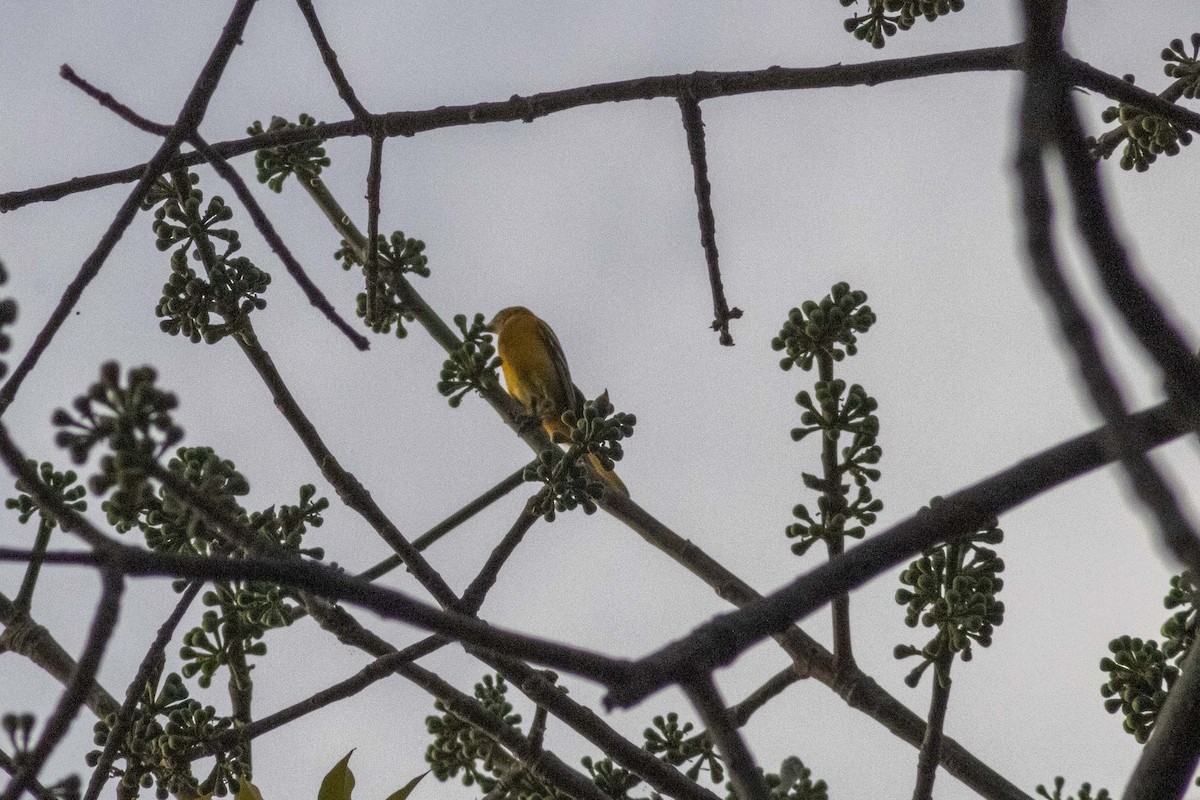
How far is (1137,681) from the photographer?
3.24m

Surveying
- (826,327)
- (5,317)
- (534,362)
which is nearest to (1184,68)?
(826,327)

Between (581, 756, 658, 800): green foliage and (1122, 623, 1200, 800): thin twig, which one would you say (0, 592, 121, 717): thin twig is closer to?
(581, 756, 658, 800): green foliage

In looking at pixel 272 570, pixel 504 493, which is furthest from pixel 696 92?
pixel 272 570

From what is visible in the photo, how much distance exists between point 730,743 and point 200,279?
2638 millimetres

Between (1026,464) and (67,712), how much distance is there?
1.37 m

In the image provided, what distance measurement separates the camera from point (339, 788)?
342 centimetres

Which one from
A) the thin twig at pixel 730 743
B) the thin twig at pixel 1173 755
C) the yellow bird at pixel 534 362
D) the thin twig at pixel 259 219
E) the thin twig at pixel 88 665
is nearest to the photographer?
the thin twig at pixel 88 665

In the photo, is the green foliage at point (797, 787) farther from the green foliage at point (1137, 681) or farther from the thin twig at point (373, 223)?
the thin twig at point (373, 223)

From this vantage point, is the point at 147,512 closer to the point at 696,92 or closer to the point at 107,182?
the point at 107,182

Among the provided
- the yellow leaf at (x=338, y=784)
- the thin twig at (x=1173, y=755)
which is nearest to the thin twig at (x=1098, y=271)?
the thin twig at (x=1173, y=755)

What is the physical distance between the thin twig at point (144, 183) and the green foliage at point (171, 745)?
1396 millimetres

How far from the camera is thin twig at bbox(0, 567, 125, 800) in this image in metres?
1.40

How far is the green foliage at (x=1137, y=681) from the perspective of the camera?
3.22 metres

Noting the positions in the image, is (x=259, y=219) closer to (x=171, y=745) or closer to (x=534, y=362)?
(x=171, y=745)
